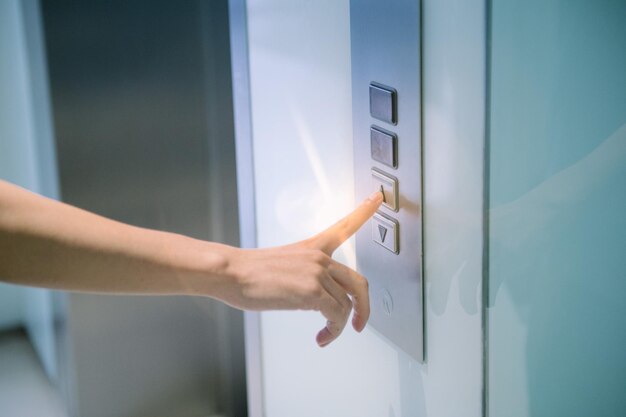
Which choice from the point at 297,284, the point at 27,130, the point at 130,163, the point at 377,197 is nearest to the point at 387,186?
the point at 377,197

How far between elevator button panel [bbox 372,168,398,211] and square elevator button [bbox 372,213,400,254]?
0.02m

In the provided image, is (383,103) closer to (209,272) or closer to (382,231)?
(382,231)

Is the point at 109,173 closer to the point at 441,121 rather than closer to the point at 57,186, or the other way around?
the point at 57,186

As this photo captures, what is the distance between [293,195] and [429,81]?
39 centimetres

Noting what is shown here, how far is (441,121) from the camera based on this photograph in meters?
0.86

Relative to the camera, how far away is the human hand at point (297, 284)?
0.88m

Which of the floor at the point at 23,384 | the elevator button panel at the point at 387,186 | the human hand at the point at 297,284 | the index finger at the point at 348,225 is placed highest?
the elevator button panel at the point at 387,186

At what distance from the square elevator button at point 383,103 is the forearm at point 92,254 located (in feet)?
0.75

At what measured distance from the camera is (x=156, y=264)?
0.85 metres

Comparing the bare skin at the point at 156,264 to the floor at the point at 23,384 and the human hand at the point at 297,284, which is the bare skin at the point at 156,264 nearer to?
the human hand at the point at 297,284

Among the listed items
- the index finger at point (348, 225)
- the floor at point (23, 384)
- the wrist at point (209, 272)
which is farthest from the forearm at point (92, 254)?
the floor at point (23, 384)

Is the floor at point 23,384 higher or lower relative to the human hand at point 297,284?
lower

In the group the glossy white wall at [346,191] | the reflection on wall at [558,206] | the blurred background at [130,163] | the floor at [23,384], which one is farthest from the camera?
the floor at [23,384]

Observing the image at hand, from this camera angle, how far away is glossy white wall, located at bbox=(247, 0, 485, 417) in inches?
32.9
